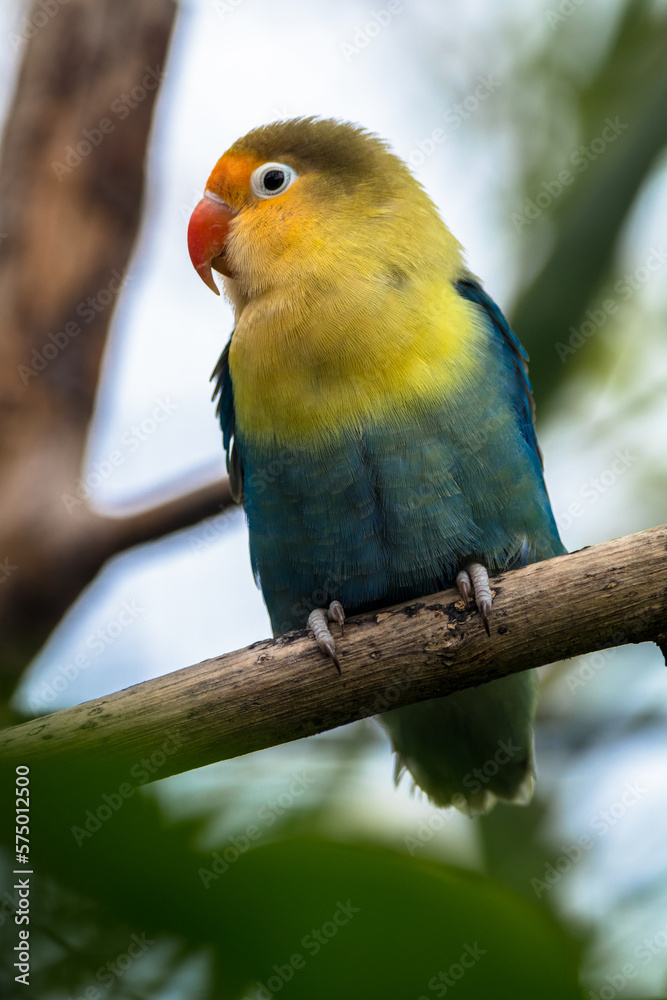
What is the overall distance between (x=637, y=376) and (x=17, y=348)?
403 cm

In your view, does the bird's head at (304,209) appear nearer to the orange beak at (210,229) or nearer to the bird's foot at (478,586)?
the orange beak at (210,229)

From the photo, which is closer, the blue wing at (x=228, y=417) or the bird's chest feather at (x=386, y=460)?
the bird's chest feather at (x=386, y=460)

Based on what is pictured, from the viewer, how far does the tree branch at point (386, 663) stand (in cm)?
291

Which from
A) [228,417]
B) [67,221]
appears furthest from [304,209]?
[67,221]

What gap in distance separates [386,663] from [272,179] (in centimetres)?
264

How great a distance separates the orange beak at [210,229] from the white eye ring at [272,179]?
0.23m

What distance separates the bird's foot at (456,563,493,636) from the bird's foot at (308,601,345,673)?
0.54m

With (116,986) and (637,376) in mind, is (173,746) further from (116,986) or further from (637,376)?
(637,376)

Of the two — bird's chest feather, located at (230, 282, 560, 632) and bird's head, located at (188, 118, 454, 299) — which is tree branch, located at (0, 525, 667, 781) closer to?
bird's chest feather, located at (230, 282, 560, 632)

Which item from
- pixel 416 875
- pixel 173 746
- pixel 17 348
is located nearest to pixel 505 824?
pixel 173 746

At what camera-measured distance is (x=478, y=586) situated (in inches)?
129

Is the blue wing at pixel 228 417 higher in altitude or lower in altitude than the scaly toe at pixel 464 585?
higher

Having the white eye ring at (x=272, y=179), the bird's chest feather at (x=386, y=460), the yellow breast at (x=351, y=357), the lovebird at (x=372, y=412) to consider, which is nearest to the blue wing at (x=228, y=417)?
the lovebird at (x=372, y=412)

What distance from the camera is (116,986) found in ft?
3.24
